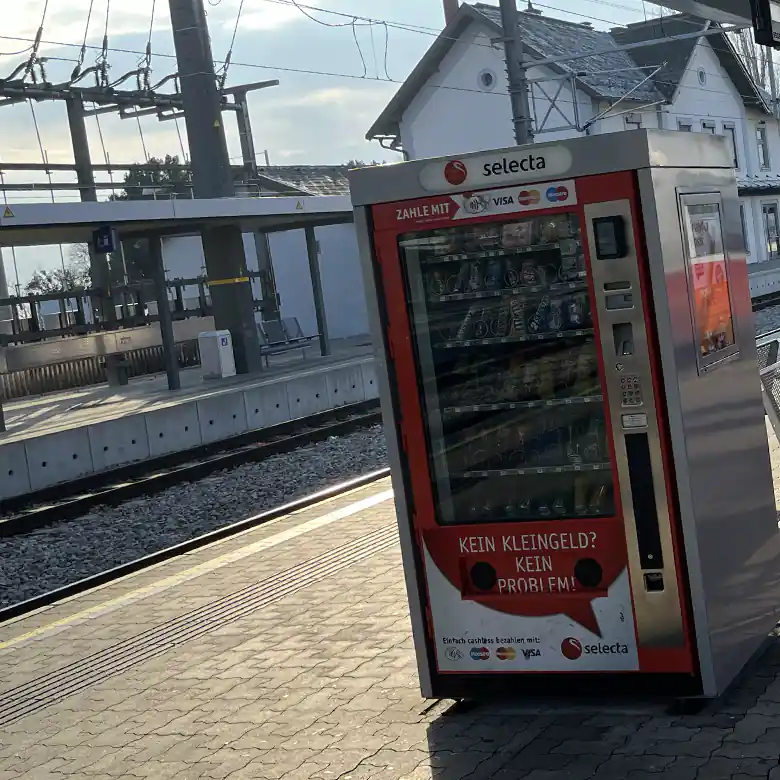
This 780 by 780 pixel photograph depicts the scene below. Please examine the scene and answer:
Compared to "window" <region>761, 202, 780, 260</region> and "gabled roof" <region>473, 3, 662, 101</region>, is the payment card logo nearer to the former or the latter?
"gabled roof" <region>473, 3, 662, 101</region>

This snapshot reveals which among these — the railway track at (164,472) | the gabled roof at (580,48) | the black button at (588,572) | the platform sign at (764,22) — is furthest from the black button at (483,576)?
the gabled roof at (580,48)

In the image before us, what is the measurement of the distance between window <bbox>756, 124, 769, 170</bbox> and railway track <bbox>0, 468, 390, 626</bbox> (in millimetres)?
43164

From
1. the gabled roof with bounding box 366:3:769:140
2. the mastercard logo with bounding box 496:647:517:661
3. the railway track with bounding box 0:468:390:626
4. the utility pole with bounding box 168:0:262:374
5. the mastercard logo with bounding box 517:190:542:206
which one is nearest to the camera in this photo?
the mastercard logo with bounding box 517:190:542:206

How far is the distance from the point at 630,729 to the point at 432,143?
39.5 metres

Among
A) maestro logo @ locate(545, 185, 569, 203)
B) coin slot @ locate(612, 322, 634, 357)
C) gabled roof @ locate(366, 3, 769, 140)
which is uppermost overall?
gabled roof @ locate(366, 3, 769, 140)

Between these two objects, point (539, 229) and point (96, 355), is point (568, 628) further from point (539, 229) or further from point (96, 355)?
point (96, 355)

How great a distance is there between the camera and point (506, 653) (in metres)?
5.05

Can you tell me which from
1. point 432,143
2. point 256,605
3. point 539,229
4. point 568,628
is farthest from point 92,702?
point 432,143

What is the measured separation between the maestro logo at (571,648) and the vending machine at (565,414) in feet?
0.08

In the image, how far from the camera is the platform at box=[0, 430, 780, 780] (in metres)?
4.50

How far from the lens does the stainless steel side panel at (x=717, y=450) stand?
4648 millimetres

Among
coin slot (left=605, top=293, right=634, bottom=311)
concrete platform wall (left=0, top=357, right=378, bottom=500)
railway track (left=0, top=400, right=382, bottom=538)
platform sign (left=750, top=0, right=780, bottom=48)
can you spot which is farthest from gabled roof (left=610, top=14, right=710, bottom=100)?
coin slot (left=605, top=293, right=634, bottom=311)

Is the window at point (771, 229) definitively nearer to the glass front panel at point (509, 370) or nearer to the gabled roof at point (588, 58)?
the gabled roof at point (588, 58)

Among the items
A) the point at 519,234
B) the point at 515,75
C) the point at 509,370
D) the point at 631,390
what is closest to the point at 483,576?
the point at 509,370
